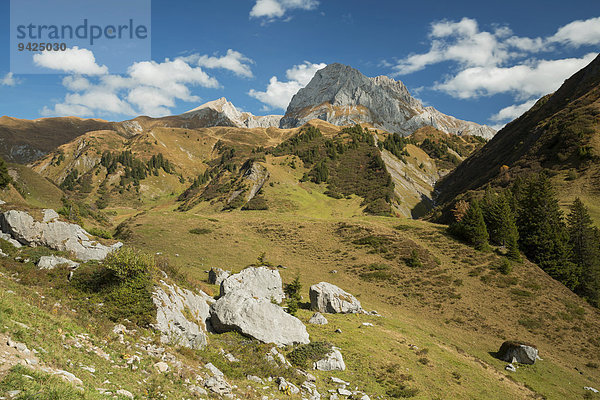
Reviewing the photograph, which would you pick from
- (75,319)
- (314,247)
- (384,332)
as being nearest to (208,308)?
(75,319)

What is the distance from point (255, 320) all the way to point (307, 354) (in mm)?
4364

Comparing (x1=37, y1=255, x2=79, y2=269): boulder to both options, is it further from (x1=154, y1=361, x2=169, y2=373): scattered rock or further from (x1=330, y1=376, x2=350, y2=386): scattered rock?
(x1=330, y1=376, x2=350, y2=386): scattered rock

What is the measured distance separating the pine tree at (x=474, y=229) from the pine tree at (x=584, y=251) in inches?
562

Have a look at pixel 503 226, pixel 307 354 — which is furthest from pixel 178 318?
pixel 503 226

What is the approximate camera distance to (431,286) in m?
48.2

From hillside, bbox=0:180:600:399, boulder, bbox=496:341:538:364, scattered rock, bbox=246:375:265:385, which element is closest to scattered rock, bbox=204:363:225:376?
hillside, bbox=0:180:600:399

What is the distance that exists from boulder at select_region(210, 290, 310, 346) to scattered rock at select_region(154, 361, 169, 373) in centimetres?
764

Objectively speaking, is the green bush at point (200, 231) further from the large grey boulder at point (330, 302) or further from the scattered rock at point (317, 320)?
the scattered rock at point (317, 320)

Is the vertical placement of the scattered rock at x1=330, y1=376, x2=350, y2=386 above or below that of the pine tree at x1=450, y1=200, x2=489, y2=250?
below

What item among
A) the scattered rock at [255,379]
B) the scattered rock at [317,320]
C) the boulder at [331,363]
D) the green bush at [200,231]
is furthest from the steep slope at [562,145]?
the scattered rock at [255,379]

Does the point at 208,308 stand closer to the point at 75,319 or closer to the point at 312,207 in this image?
the point at 75,319

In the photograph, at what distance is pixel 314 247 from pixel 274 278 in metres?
34.0

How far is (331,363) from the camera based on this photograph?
65.5 feet

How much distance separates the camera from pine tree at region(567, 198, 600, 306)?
49.8 m
